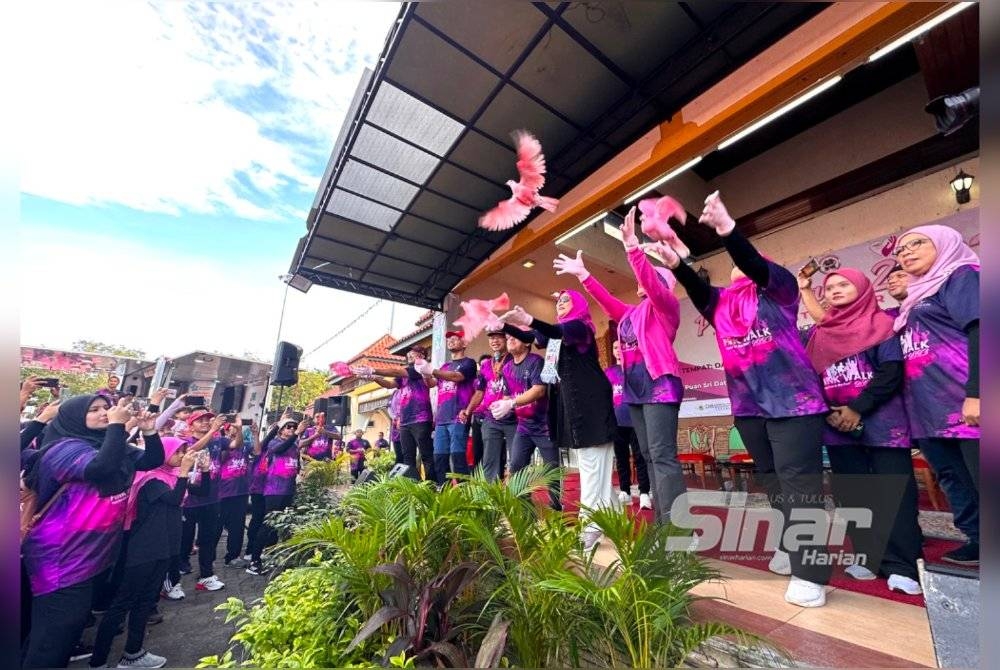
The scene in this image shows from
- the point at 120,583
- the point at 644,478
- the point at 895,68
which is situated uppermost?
the point at 895,68

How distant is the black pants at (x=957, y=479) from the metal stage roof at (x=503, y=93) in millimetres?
3637

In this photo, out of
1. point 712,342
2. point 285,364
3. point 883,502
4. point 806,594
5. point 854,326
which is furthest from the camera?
point 285,364

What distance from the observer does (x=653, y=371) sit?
2.67 meters

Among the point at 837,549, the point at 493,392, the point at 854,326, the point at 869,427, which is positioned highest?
the point at 854,326

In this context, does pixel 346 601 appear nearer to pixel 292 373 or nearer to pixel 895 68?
pixel 292 373

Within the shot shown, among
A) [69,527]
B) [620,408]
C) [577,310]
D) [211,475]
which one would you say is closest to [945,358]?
[577,310]

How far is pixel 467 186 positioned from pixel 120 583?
5716 millimetres

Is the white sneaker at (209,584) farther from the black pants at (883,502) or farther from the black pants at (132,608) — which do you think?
the black pants at (883,502)

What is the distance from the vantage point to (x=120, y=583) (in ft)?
9.67

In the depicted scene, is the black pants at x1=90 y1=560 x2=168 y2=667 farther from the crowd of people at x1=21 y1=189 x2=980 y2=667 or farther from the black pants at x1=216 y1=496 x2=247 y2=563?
the black pants at x1=216 y1=496 x2=247 y2=563

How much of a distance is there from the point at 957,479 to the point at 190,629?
5.61m

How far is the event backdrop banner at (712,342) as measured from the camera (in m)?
4.96

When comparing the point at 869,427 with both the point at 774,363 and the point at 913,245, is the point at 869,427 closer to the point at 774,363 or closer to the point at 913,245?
the point at 774,363

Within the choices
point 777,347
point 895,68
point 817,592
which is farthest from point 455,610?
point 895,68
